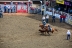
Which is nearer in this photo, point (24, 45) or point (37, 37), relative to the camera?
point (24, 45)

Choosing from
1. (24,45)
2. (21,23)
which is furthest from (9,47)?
(21,23)

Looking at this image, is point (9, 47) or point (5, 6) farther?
point (5, 6)

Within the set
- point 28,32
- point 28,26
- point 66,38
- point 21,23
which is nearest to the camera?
point 66,38

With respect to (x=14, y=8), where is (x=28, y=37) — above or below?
above

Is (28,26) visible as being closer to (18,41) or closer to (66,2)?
(18,41)

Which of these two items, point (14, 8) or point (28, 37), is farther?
point (14, 8)

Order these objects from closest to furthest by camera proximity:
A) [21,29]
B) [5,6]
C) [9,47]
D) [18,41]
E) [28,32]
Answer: [9,47]
[18,41]
[28,32]
[21,29]
[5,6]

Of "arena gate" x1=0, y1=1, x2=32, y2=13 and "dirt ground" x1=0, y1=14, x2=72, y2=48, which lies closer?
"dirt ground" x1=0, y1=14, x2=72, y2=48

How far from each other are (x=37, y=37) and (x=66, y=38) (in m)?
2.86

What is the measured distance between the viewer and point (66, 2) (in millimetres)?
46531

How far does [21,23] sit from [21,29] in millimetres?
4238

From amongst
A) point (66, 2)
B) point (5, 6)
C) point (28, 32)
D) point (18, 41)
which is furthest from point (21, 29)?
point (66, 2)

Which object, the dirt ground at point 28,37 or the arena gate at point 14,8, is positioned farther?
the arena gate at point 14,8

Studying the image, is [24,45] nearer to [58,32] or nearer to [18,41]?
[18,41]
